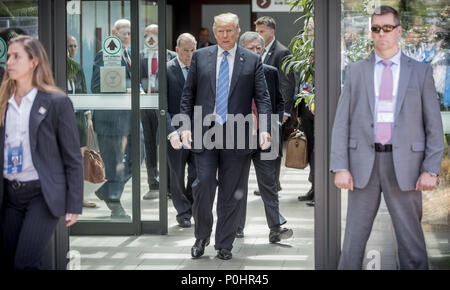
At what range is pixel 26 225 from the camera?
4.28 metres

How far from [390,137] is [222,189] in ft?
6.38

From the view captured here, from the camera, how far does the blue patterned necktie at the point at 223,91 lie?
6113mm

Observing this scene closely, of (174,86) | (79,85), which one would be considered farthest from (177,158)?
(79,85)

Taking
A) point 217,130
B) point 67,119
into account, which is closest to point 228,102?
point 217,130

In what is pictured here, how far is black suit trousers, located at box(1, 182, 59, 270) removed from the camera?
14.0 ft

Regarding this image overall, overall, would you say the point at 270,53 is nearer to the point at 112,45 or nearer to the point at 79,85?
the point at 112,45

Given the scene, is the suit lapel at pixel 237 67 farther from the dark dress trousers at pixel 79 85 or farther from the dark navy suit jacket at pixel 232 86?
the dark dress trousers at pixel 79 85

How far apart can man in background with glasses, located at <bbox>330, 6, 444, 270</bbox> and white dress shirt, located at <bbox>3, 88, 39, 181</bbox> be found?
1.69 metres

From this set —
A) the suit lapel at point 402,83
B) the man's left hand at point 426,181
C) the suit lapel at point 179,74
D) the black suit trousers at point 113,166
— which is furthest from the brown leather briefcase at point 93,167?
the man's left hand at point 426,181

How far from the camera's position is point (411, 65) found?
4668mm

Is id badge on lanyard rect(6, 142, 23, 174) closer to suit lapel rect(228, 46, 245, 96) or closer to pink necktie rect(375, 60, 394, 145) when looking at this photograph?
pink necktie rect(375, 60, 394, 145)

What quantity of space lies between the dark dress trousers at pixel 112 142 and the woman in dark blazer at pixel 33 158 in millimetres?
2798

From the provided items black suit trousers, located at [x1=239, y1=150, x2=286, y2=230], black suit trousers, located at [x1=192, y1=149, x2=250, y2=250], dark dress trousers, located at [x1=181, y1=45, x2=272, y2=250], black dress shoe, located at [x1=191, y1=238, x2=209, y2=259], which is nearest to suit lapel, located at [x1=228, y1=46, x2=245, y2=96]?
dark dress trousers, located at [x1=181, y1=45, x2=272, y2=250]
